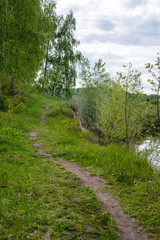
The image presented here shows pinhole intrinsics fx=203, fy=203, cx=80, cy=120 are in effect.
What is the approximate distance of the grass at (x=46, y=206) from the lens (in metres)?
3.47

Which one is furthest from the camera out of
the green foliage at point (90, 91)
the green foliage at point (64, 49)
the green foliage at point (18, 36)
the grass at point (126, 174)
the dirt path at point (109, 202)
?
the green foliage at point (64, 49)

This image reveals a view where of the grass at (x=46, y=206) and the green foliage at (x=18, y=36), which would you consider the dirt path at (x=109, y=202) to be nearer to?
the grass at (x=46, y=206)

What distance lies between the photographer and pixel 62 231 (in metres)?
3.50

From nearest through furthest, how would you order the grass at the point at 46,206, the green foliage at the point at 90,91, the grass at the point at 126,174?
the grass at the point at 46,206 → the grass at the point at 126,174 → the green foliage at the point at 90,91

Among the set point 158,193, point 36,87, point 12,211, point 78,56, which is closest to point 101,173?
point 158,193

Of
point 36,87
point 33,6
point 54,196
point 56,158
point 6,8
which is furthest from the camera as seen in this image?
point 36,87

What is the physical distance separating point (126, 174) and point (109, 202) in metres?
1.42

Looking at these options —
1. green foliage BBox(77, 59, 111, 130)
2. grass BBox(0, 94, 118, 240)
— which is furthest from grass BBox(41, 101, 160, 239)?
green foliage BBox(77, 59, 111, 130)

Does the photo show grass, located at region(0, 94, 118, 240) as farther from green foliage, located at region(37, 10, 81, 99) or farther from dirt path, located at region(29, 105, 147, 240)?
green foliage, located at region(37, 10, 81, 99)

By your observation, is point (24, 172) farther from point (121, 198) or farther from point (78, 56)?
point (78, 56)

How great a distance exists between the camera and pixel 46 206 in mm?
4254

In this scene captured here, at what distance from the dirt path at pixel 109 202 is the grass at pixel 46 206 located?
0.18 m

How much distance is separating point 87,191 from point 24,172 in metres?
1.95

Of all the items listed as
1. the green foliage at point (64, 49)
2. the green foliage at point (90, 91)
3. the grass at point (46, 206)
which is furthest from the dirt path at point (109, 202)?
the green foliage at point (64, 49)
